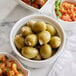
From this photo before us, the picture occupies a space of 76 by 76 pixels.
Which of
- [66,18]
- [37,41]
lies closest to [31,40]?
[37,41]

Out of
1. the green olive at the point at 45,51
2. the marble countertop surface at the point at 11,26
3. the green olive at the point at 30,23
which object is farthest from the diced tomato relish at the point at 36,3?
the green olive at the point at 45,51

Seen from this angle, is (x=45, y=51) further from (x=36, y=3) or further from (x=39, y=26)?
(x=36, y=3)

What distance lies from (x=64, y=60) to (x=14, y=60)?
0.21m

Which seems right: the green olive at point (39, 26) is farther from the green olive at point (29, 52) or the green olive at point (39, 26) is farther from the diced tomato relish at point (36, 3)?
the diced tomato relish at point (36, 3)

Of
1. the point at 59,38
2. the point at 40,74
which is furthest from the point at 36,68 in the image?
the point at 59,38

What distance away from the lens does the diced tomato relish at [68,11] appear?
3.37 feet

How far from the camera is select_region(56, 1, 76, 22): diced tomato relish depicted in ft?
3.37

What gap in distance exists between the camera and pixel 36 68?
0.92 m

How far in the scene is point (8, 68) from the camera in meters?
0.87

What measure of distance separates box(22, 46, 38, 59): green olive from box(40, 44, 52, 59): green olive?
0.02m

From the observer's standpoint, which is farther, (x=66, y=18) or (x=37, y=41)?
(x=66, y=18)

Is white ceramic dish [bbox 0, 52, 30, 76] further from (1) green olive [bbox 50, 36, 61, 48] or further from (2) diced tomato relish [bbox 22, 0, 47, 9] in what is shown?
(2) diced tomato relish [bbox 22, 0, 47, 9]

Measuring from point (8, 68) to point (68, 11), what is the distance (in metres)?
0.38

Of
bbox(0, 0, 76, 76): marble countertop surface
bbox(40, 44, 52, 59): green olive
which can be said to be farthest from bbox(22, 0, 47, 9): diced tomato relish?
bbox(40, 44, 52, 59): green olive
